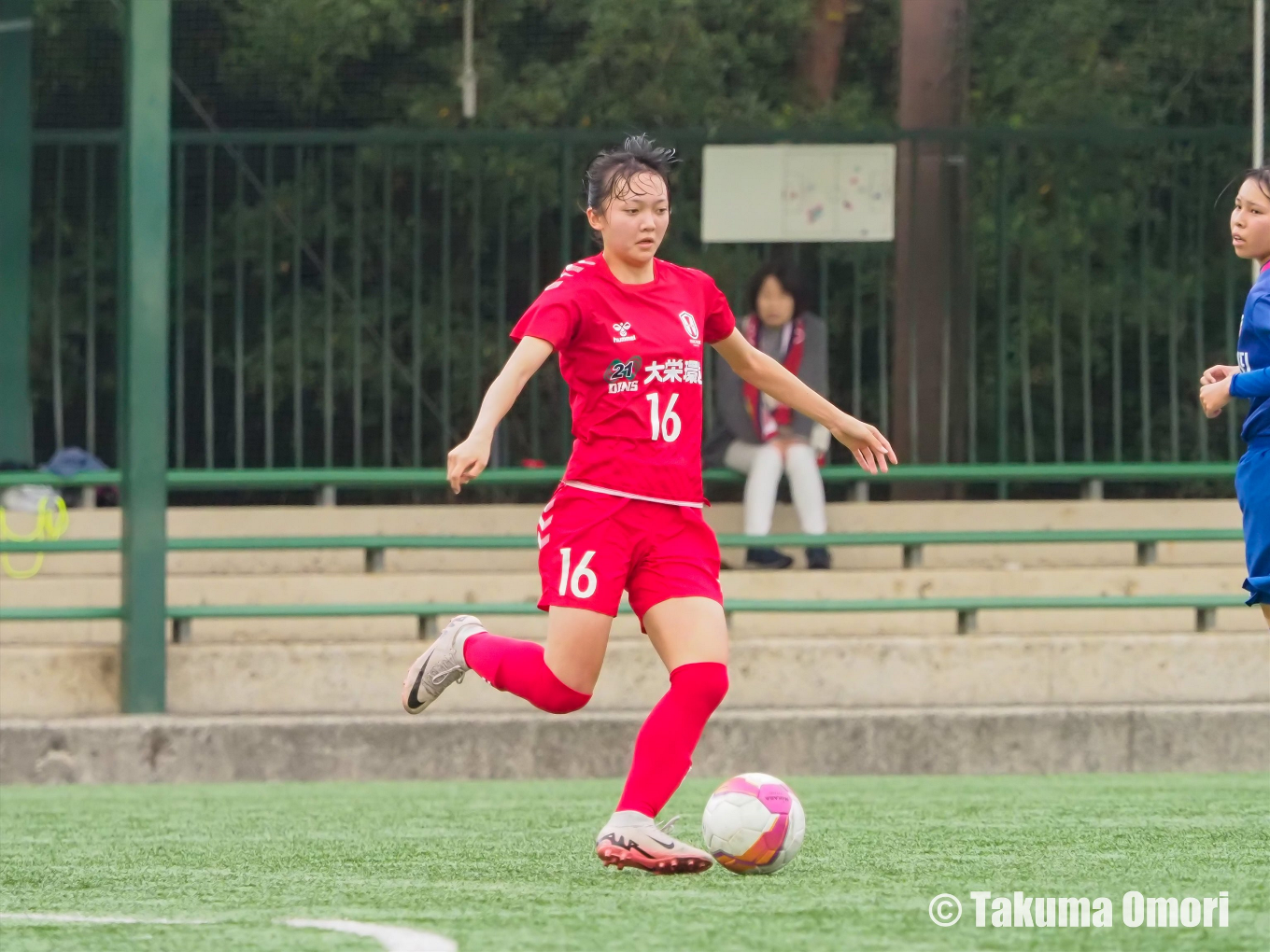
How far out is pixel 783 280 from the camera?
10180 millimetres

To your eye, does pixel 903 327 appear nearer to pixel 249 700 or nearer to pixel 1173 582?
pixel 1173 582

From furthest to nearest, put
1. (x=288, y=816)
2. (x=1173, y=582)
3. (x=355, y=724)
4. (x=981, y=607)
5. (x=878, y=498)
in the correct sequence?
(x=878, y=498) < (x=1173, y=582) < (x=981, y=607) < (x=355, y=724) < (x=288, y=816)

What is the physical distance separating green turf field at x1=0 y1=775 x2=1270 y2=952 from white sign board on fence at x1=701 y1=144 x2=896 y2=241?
349cm

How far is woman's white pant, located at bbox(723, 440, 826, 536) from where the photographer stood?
9.99 metres

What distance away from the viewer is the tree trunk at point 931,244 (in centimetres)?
1059

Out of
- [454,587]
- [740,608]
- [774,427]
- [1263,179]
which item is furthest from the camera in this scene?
[774,427]

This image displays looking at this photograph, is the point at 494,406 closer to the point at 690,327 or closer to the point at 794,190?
the point at 690,327

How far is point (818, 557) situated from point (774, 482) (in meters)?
0.41

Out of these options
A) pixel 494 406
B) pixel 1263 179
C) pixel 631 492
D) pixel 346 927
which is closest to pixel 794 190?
pixel 1263 179

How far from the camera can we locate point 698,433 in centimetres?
524

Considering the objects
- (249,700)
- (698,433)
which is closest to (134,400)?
(249,700)

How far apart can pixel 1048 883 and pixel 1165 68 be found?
6902 millimetres

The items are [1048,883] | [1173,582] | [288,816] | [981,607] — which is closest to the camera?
[1048,883]
